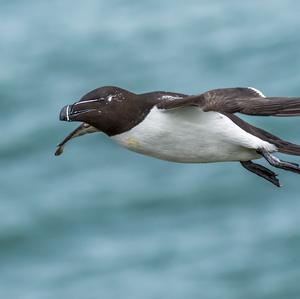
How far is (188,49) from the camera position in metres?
24.2

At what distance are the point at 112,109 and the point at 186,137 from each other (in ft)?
1.55

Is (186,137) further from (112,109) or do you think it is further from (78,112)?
(78,112)

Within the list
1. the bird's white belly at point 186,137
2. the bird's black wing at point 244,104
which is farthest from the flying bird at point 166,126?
the bird's black wing at point 244,104

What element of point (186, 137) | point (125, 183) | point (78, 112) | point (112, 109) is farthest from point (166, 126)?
point (125, 183)

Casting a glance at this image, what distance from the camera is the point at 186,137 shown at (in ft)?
35.3

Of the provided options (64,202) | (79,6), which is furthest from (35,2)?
(64,202)

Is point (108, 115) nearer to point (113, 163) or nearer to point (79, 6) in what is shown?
point (113, 163)

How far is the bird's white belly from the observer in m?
10.7

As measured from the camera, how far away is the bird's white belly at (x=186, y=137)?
10.7m

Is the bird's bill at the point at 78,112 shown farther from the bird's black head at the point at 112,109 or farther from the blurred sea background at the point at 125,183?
the blurred sea background at the point at 125,183

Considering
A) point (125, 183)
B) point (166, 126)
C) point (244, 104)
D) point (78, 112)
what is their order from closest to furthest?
1. point (244, 104)
2. point (78, 112)
3. point (166, 126)
4. point (125, 183)

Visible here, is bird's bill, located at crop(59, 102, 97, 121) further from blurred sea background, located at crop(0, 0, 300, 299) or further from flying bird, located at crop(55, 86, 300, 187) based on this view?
blurred sea background, located at crop(0, 0, 300, 299)

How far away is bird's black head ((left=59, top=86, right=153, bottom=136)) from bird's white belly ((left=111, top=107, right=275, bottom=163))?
0.05 meters

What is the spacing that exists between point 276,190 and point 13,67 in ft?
15.2
